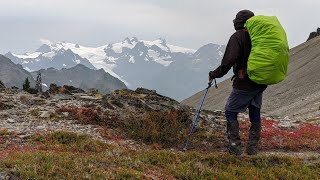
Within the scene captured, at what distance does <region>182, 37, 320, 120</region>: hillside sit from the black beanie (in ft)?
218

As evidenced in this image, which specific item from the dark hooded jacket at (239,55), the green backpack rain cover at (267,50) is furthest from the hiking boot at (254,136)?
the green backpack rain cover at (267,50)

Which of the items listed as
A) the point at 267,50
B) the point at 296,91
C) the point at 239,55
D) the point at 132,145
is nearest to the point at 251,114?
the point at 239,55

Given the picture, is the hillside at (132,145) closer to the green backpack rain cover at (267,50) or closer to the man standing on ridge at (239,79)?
the man standing on ridge at (239,79)

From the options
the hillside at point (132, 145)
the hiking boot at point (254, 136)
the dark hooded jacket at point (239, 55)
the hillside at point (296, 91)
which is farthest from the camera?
the hillside at point (296, 91)

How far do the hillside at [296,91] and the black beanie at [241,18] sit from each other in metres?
66.3

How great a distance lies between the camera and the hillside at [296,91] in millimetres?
87750

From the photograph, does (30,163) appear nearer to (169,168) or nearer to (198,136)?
(169,168)

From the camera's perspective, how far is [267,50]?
41.0 ft

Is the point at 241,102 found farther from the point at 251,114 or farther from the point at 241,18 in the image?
the point at 241,18

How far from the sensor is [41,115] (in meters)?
22.8

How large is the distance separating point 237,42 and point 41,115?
13472mm

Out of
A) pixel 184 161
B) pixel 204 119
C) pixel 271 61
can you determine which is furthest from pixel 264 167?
pixel 204 119

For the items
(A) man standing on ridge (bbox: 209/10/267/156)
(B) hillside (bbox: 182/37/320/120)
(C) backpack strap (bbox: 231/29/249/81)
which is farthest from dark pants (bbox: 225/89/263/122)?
(B) hillside (bbox: 182/37/320/120)

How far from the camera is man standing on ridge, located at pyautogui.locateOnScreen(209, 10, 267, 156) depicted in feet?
42.4
